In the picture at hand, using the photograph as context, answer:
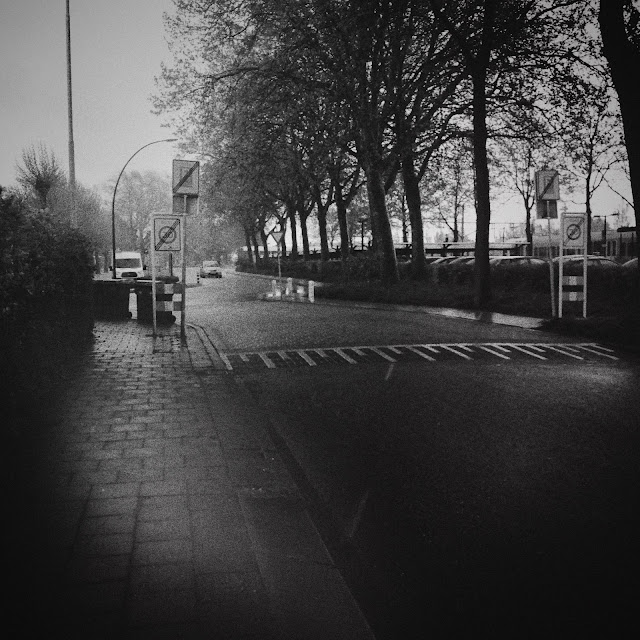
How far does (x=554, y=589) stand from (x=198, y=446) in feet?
9.85

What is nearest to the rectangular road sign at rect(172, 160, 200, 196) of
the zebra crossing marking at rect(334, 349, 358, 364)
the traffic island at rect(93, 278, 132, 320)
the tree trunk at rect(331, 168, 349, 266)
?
the zebra crossing marking at rect(334, 349, 358, 364)

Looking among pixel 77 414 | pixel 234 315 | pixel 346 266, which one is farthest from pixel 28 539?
pixel 346 266

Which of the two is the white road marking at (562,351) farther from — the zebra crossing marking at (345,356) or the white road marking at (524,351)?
the zebra crossing marking at (345,356)

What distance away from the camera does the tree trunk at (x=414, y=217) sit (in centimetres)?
2977

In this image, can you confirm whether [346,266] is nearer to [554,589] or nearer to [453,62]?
[453,62]

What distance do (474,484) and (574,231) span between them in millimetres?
11543

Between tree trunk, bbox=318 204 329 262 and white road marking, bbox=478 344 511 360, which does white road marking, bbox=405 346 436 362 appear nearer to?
white road marking, bbox=478 344 511 360

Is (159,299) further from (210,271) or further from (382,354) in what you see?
(210,271)

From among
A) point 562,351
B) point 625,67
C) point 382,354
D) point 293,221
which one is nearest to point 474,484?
point 382,354

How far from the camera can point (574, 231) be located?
14.8m

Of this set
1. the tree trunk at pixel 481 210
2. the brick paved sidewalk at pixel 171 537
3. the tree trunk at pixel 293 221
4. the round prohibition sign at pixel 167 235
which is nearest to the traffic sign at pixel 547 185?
the tree trunk at pixel 481 210

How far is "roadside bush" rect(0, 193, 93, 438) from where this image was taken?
6.36 m

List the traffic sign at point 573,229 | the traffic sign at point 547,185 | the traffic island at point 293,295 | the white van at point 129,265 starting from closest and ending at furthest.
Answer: the traffic sign at point 573,229, the traffic sign at point 547,185, the traffic island at point 293,295, the white van at point 129,265

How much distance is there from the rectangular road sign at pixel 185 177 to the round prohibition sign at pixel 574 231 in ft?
25.9
